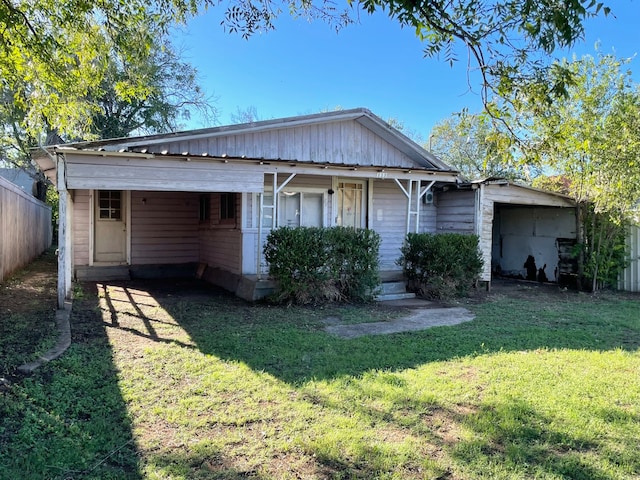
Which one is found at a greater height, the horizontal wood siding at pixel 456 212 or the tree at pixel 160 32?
the tree at pixel 160 32

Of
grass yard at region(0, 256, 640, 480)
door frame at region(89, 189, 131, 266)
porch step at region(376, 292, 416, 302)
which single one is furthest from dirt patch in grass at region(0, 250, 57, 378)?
porch step at region(376, 292, 416, 302)

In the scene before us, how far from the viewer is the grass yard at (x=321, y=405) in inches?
114

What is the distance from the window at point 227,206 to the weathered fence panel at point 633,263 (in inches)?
376

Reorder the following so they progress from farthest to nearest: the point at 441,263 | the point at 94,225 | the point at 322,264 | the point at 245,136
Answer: the point at 94,225 < the point at 245,136 < the point at 441,263 < the point at 322,264

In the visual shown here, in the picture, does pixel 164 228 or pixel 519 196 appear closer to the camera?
pixel 519 196

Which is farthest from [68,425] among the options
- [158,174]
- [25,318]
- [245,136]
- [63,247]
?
[245,136]

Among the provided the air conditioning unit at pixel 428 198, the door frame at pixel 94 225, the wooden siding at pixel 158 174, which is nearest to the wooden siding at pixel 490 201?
the air conditioning unit at pixel 428 198

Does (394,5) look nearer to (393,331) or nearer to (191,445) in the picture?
(191,445)

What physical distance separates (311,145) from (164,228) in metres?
4.77

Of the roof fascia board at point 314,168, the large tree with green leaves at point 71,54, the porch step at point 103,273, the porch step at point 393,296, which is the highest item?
the large tree with green leaves at point 71,54

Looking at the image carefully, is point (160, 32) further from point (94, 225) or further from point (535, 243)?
point (535, 243)

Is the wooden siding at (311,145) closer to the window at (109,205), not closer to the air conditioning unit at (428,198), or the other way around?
the air conditioning unit at (428,198)

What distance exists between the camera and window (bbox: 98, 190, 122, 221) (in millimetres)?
11672

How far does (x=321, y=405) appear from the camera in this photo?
376 centimetres
